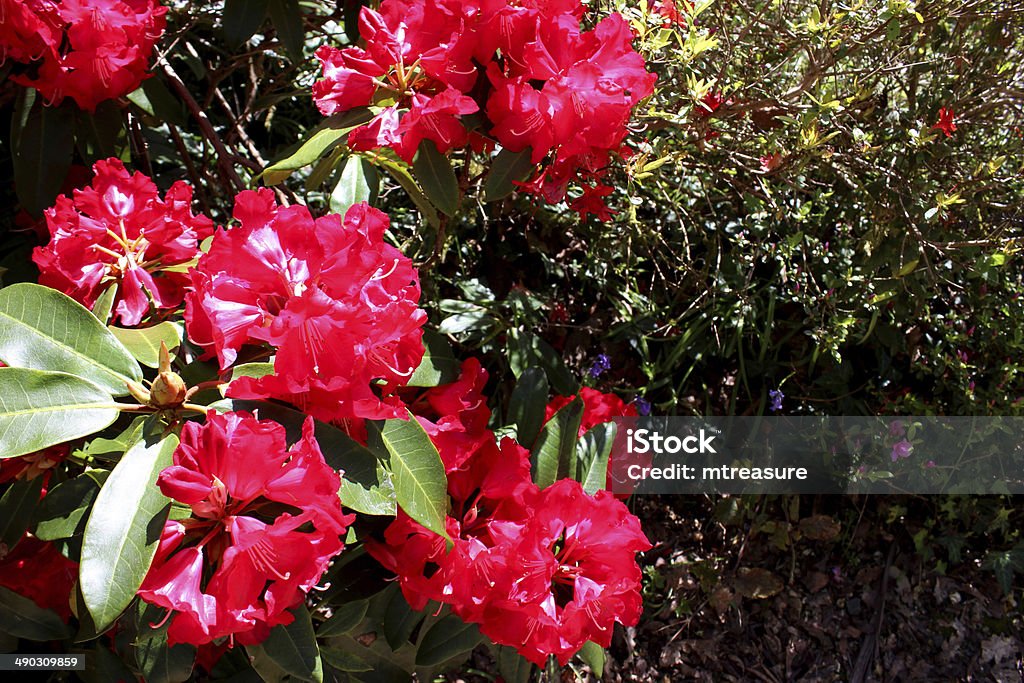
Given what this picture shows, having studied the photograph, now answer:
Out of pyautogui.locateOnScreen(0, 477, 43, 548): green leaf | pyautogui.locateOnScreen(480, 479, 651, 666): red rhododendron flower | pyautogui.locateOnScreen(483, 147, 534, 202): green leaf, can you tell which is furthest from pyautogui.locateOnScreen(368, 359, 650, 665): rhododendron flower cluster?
pyautogui.locateOnScreen(0, 477, 43, 548): green leaf

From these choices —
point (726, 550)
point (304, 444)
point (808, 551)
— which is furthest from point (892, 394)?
point (304, 444)

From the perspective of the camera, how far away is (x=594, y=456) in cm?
150

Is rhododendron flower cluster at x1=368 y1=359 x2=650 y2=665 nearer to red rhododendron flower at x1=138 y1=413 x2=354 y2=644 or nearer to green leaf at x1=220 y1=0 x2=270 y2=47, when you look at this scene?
red rhododendron flower at x1=138 y1=413 x2=354 y2=644

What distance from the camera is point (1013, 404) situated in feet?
6.65

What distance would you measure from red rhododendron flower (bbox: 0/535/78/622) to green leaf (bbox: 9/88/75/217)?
2.08 feet

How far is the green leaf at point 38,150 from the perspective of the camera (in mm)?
1592

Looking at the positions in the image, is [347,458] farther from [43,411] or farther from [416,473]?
[43,411]

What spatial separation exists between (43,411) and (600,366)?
1308 mm

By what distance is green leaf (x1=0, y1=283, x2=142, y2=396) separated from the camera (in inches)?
40.2

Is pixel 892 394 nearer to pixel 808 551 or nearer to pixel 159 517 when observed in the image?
pixel 808 551

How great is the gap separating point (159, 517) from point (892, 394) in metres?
1.86

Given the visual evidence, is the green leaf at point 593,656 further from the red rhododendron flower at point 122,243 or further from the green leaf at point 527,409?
the red rhododendron flower at point 122,243

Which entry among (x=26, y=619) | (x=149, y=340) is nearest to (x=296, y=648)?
(x=149, y=340)

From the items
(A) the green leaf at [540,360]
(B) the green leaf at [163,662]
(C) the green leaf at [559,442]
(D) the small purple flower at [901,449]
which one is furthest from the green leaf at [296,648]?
(D) the small purple flower at [901,449]
